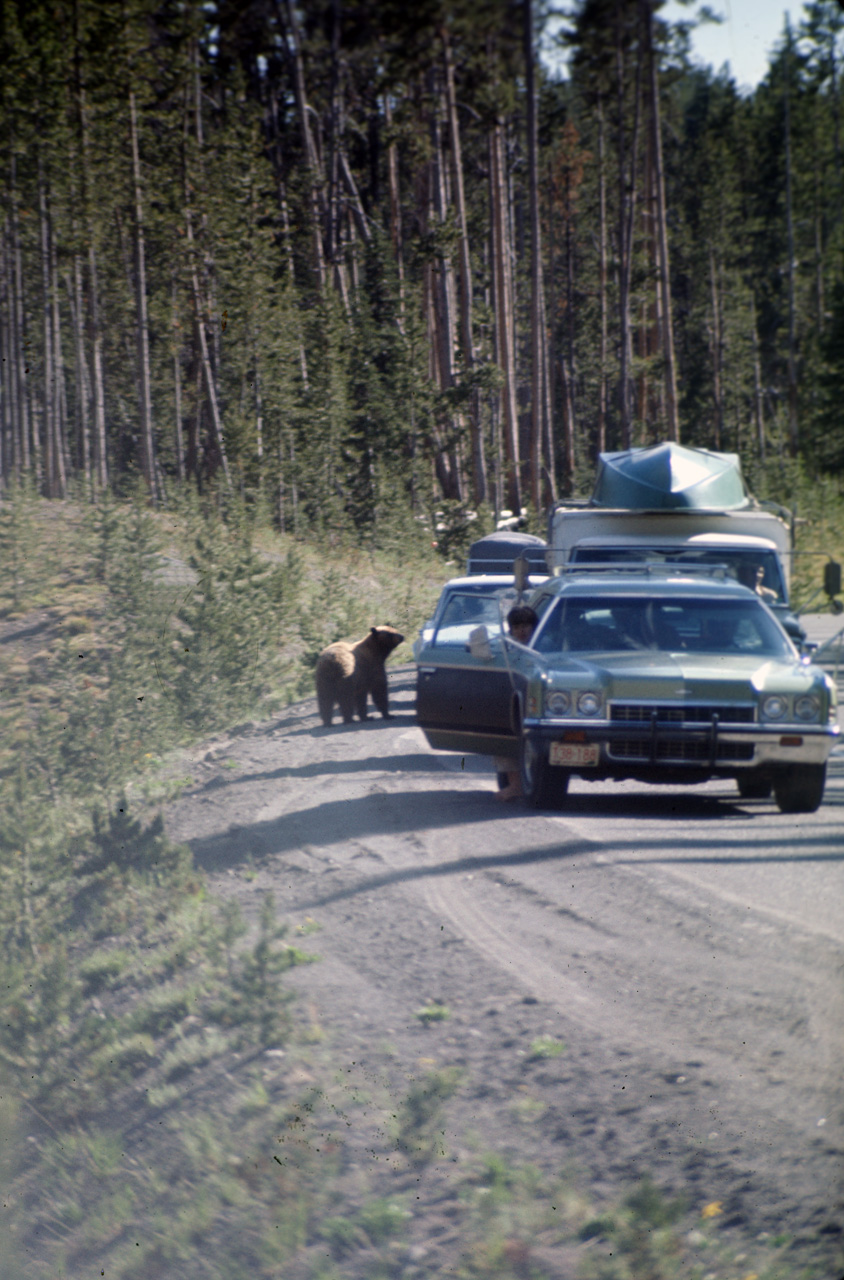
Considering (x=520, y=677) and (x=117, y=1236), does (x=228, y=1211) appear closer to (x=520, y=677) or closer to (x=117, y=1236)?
(x=117, y=1236)

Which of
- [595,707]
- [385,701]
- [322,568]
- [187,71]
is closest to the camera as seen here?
[187,71]

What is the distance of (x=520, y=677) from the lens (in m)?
3.41

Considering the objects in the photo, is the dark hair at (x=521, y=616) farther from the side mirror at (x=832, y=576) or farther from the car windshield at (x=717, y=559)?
the side mirror at (x=832, y=576)

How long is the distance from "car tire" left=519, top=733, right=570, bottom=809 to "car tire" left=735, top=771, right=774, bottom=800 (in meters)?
0.52

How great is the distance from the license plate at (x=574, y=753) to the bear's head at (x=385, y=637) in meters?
5.11

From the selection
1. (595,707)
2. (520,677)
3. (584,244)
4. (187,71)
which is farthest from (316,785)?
(187,71)

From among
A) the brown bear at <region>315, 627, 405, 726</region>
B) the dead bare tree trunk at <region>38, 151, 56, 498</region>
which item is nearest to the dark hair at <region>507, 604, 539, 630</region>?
the dead bare tree trunk at <region>38, 151, 56, 498</region>

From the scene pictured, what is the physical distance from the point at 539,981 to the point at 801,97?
1700mm

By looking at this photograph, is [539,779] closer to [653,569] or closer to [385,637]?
[653,569]

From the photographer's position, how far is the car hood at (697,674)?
2.91 metres

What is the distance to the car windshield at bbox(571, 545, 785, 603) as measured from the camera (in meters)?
4.29

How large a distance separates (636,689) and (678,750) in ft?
1.25

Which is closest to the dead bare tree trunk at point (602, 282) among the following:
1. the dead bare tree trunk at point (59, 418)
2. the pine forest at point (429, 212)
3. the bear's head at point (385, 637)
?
the pine forest at point (429, 212)

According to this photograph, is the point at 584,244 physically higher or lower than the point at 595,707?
higher
